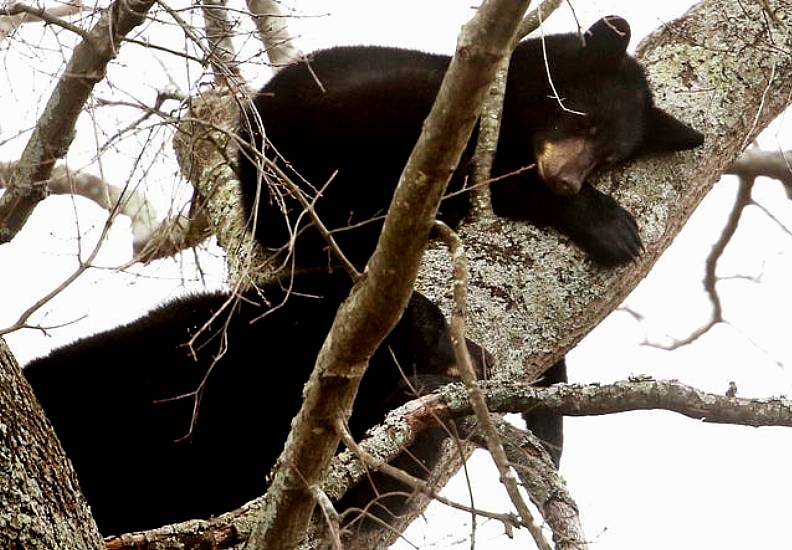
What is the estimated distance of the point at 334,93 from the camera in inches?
229

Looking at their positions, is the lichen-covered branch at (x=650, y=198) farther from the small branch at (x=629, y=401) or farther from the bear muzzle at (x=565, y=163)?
the small branch at (x=629, y=401)

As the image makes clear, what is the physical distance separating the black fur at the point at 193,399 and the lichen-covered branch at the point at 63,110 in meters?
0.73

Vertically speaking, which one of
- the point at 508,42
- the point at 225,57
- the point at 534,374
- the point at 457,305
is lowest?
the point at 457,305

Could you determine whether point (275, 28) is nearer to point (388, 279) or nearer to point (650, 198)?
point (650, 198)

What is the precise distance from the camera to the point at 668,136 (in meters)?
5.27

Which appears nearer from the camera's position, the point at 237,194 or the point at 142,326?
the point at 142,326

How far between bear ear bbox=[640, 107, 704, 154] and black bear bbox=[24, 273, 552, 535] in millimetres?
1352

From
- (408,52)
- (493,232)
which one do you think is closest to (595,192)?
(493,232)

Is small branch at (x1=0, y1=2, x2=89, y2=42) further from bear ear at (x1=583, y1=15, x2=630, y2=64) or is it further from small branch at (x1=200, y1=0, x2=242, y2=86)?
bear ear at (x1=583, y1=15, x2=630, y2=64)

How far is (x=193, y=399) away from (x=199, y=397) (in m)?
0.19

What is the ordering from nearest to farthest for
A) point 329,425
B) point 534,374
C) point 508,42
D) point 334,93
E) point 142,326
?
1. point 508,42
2. point 329,425
3. point 534,374
4. point 142,326
5. point 334,93

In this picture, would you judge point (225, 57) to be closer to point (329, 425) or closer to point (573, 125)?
point (329, 425)

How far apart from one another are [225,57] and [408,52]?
8.46ft

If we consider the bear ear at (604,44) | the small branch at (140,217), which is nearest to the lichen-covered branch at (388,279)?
the small branch at (140,217)
